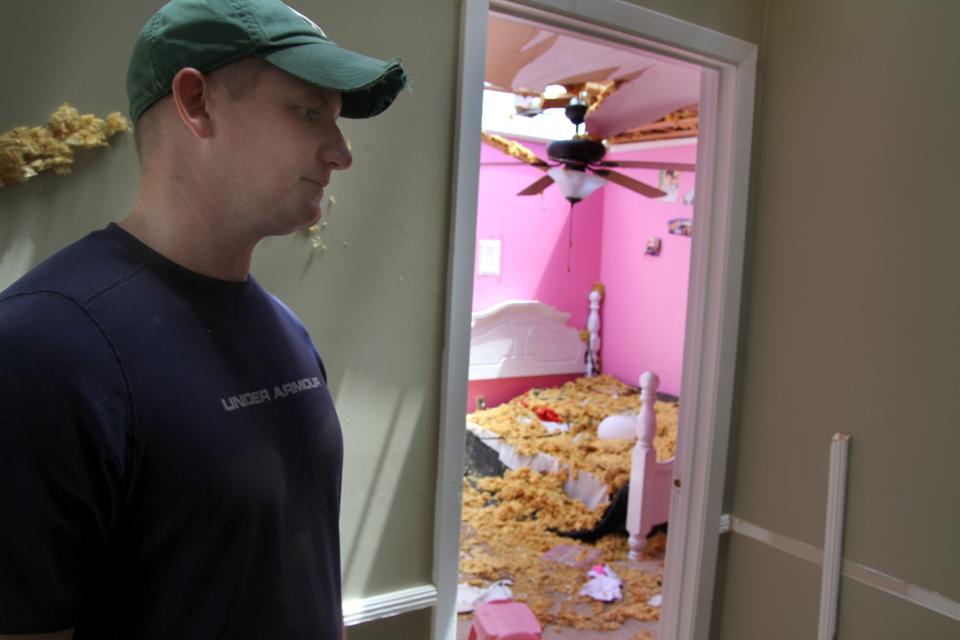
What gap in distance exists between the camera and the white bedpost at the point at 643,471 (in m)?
3.57

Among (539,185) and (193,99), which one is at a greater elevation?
(539,185)

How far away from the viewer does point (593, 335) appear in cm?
620

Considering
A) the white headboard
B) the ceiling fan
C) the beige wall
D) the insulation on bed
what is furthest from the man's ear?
the white headboard

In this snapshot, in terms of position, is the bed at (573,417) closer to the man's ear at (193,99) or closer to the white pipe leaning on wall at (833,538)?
the white pipe leaning on wall at (833,538)

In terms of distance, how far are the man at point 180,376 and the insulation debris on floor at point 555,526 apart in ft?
8.46

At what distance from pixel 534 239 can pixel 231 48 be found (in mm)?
5266

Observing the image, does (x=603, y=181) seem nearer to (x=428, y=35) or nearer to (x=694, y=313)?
(x=694, y=313)

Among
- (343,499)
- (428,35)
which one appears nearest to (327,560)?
(343,499)

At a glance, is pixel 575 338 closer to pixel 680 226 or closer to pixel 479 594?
pixel 680 226

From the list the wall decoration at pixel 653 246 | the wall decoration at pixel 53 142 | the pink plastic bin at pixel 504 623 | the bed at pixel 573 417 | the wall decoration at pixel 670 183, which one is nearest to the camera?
the wall decoration at pixel 53 142

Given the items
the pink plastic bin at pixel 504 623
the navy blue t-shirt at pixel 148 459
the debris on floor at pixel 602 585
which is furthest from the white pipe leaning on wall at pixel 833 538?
the navy blue t-shirt at pixel 148 459

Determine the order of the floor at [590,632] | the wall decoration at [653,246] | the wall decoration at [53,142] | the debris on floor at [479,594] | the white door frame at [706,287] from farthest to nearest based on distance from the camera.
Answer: the wall decoration at [653,246], the debris on floor at [479,594], the floor at [590,632], the white door frame at [706,287], the wall decoration at [53,142]

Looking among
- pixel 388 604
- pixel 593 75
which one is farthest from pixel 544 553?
pixel 593 75

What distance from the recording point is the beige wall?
1689mm
